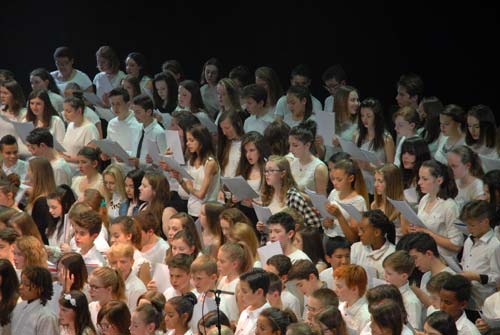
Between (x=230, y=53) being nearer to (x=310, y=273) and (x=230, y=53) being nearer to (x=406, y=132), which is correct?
(x=406, y=132)

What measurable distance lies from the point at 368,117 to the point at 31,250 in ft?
10.7

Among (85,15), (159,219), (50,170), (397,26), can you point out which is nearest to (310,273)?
(159,219)

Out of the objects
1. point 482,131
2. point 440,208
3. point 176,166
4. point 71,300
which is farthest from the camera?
point 176,166

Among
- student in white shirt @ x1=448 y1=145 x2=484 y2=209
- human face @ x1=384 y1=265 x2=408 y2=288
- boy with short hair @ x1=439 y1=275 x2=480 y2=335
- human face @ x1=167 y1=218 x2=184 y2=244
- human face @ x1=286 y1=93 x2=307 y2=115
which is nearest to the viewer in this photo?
boy with short hair @ x1=439 y1=275 x2=480 y2=335

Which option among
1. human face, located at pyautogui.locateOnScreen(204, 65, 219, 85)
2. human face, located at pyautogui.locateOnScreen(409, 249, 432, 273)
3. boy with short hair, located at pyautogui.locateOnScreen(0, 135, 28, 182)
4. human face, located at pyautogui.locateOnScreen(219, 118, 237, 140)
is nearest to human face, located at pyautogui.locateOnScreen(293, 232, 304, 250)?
human face, located at pyautogui.locateOnScreen(409, 249, 432, 273)

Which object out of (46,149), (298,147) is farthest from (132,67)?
(298,147)

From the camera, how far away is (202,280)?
762 cm

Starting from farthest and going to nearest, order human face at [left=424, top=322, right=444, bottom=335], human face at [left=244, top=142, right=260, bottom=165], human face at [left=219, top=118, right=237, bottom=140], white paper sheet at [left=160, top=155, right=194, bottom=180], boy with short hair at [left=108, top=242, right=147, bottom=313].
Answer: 1. human face at [left=219, top=118, right=237, bottom=140]
2. white paper sheet at [left=160, top=155, right=194, bottom=180]
3. human face at [left=244, top=142, right=260, bottom=165]
4. boy with short hair at [left=108, top=242, right=147, bottom=313]
5. human face at [left=424, top=322, right=444, bottom=335]

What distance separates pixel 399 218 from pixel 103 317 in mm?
2691

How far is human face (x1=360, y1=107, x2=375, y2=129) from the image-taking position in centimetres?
1009

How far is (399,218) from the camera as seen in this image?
895 cm

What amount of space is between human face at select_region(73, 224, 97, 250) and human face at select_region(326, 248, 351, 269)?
1.62m

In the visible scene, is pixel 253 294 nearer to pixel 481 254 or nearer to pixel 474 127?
pixel 481 254

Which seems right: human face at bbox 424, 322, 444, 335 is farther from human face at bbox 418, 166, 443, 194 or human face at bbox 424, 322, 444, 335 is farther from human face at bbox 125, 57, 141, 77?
Answer: human face at bbox 125, 57, 141, 77
